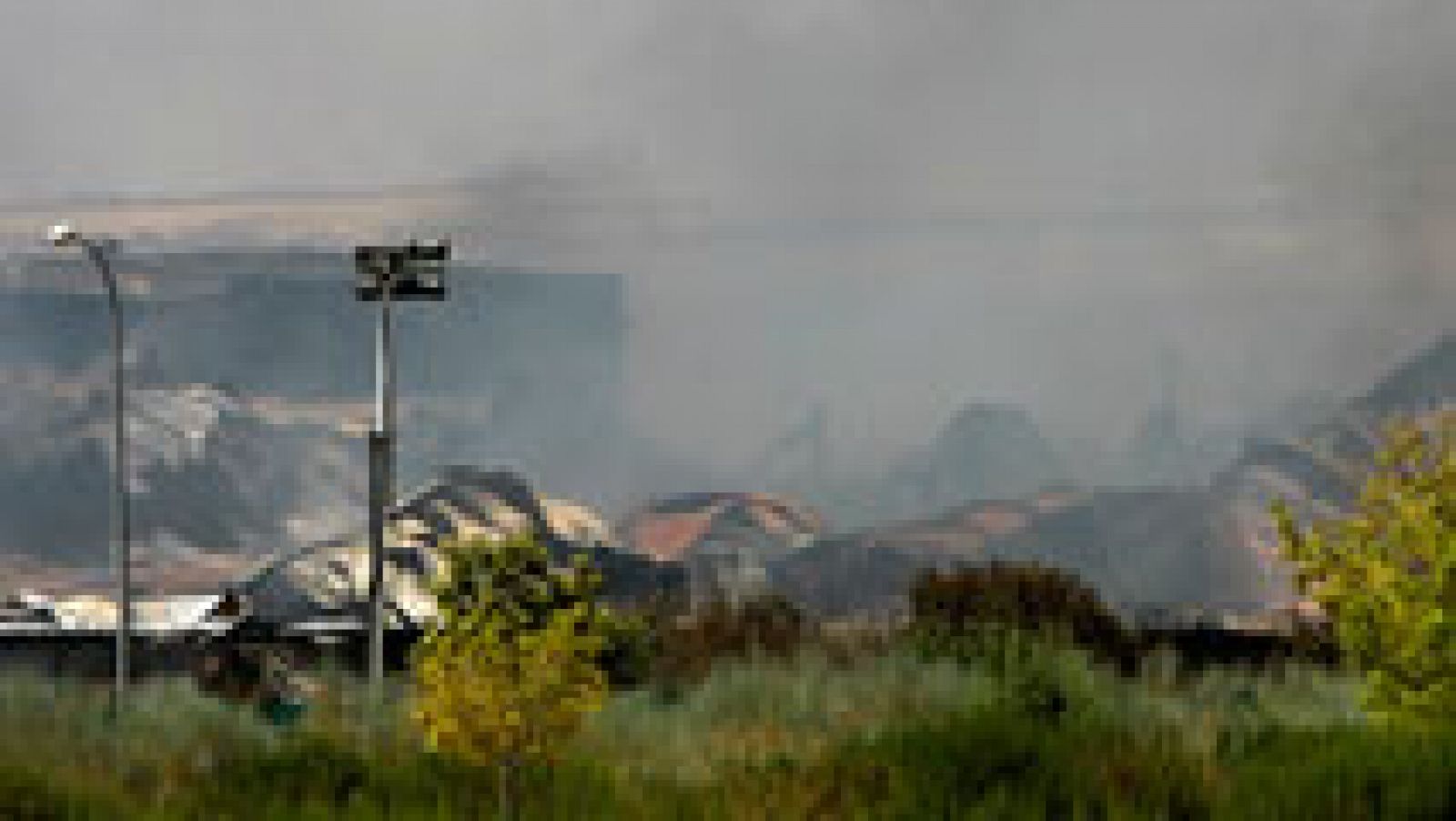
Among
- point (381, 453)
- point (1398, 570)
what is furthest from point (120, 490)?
point (1398, 570)

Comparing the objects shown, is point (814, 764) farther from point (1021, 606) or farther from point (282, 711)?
point (1021, 606)

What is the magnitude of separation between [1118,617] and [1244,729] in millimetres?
20483

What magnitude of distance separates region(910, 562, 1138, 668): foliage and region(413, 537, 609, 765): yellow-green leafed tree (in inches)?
835

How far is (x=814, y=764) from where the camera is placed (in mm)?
25672

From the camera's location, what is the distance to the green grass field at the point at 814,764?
23.5m

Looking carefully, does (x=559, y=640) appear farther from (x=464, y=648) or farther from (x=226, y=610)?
(x=226, y=610)

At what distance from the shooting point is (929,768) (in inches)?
989

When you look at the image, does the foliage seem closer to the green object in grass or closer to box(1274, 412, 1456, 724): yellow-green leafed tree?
the green object in grass

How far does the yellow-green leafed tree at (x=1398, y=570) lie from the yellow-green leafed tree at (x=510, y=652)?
21.7ft

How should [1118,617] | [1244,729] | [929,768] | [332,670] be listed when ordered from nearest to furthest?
[929,768], [1244,729], [332,670], [1118,617]

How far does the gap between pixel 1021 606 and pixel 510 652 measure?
2629 centimetres

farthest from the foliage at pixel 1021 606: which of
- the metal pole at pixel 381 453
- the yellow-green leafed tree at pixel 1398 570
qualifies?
the yellow-green leafed tree at pixel 1398 570

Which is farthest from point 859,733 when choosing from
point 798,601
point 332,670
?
point 798,601

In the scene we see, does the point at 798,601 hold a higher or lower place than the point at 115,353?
lower
